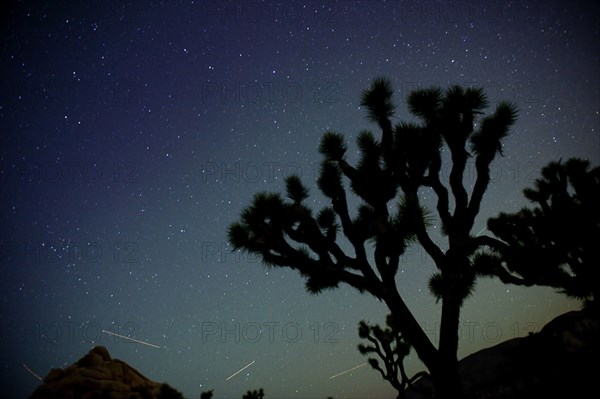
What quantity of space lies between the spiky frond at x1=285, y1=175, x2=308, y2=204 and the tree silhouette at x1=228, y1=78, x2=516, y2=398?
20 cm

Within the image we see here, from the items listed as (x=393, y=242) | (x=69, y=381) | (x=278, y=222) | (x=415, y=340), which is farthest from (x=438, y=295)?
(x=69, y=381)

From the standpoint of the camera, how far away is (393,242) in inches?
230

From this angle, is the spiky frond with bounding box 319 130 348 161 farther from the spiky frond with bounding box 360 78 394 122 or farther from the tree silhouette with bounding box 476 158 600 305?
the tree silhouette with bounding box 476 158 600 305

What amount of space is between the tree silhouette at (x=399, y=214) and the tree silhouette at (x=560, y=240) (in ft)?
5.13

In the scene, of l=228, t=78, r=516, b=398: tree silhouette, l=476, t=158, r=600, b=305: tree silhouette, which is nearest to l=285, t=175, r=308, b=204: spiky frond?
l=228, t=78, r=516, b=398: tree silhouette

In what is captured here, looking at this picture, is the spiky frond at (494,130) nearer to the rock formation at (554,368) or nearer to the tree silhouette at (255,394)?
the rock formation at (554,368)

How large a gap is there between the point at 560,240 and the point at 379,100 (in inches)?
201

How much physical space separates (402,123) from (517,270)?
4.20 metres

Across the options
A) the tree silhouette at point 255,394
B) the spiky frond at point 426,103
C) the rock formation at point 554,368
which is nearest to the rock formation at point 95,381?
the tree silhouette at point 255,394

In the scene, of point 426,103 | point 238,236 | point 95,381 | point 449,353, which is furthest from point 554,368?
point 95,381

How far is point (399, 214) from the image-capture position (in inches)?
227

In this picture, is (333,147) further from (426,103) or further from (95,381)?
(95,381)

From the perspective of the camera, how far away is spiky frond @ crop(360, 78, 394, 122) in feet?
22.7

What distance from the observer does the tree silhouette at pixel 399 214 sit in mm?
5801
